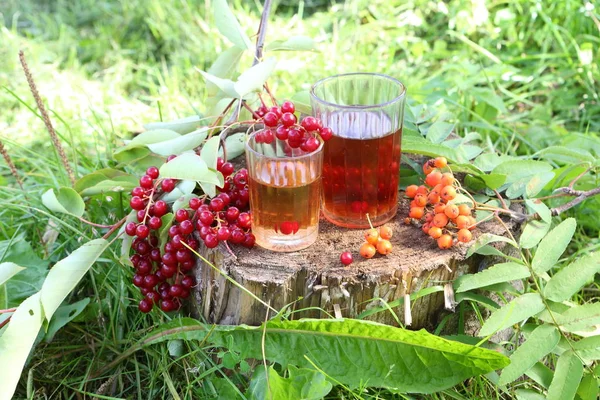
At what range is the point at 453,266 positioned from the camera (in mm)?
1881

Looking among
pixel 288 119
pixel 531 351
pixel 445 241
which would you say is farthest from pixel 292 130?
pixel 531 351

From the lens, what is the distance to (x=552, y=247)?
189 centimetres

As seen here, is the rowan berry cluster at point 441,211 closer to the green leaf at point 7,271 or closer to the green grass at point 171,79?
the green grass at point 171,79

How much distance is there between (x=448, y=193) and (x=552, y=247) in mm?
309

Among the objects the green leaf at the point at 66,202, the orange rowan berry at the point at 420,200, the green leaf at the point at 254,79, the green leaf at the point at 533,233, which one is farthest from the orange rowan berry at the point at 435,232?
the green leaf at the point at 66,202

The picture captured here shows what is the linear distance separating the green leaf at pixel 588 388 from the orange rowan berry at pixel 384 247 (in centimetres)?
60

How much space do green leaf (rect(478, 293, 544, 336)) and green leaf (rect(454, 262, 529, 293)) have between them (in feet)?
0.19

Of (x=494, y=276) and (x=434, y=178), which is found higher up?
(x=434, y=178)

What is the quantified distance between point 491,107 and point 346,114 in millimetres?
1490

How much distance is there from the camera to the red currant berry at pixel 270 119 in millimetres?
1785

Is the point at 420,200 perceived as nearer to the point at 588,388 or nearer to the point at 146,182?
the point at 588,388

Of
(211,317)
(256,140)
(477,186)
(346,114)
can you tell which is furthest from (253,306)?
(477,186)

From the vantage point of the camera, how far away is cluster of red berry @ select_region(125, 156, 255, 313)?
1.87 m

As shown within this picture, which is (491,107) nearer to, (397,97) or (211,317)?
(397,97)
